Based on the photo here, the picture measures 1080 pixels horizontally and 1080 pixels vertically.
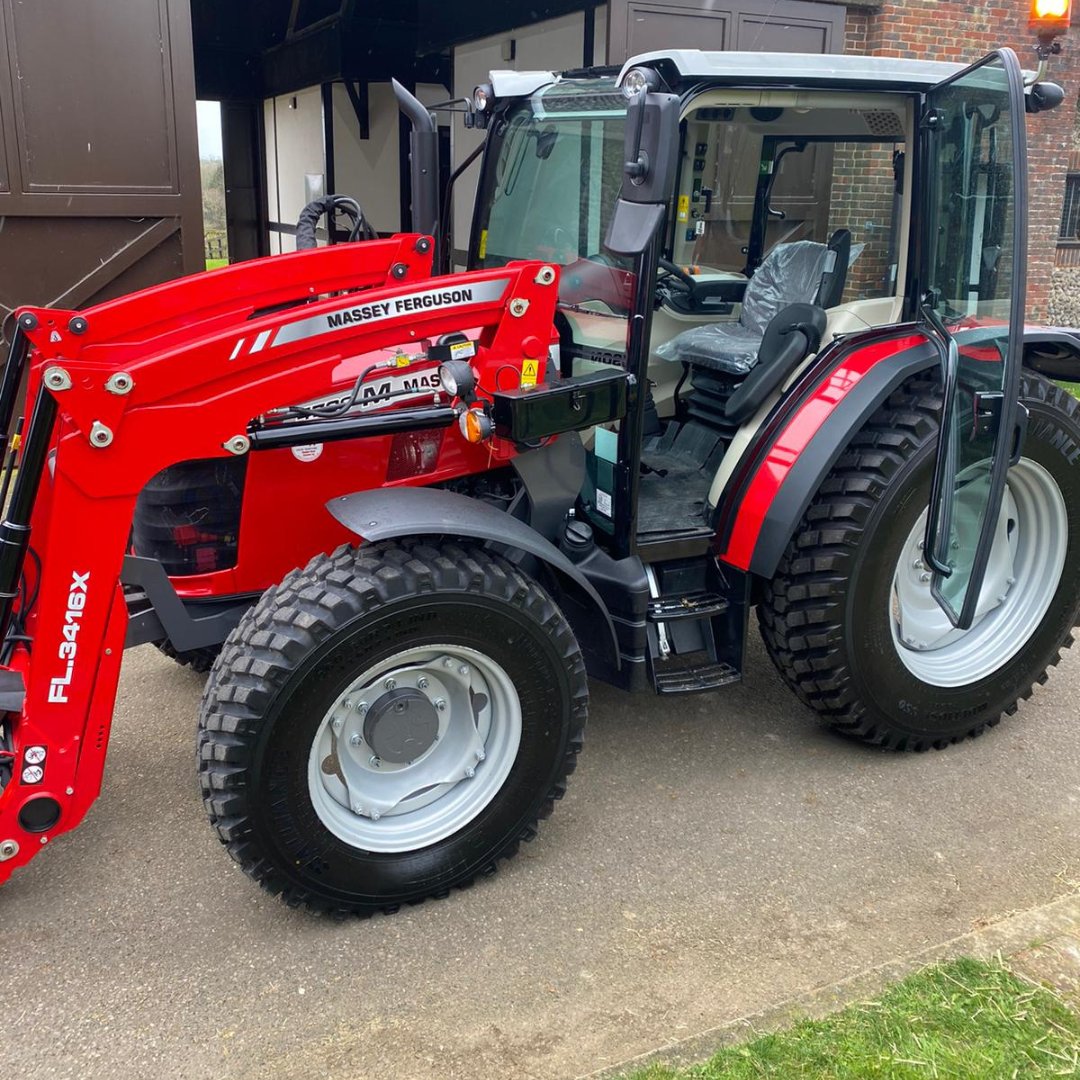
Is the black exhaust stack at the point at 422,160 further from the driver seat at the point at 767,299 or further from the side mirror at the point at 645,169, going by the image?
the driver seat at the point at 767,299

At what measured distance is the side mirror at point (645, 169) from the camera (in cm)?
254

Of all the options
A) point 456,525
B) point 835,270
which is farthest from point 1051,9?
point 456,525

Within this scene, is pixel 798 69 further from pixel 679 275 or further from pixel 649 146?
pixel 679 275

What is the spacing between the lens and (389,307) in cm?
280

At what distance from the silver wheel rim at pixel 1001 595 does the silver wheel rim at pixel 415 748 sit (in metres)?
1.48

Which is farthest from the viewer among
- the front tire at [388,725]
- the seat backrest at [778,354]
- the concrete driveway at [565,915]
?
the seat backrest at [778,354]

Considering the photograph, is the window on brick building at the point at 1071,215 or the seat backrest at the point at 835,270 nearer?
the seat backrest at the point at 835,270

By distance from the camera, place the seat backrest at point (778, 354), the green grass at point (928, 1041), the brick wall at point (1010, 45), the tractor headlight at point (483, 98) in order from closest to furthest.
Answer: the green grass at point (928, 1041) → the seat backrest at point (778, 354) → the tractor headlight at point (483, 98) → the brick wall at point (1010, 45)

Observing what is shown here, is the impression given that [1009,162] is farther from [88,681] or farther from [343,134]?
[343,134]

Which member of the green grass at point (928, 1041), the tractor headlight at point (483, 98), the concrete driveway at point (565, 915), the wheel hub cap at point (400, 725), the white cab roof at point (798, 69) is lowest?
the concrete driveway at point (565, 915)

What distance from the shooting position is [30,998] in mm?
2500

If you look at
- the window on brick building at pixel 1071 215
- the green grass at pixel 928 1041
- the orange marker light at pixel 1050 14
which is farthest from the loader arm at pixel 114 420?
the window on brick building at pixel 1071 215

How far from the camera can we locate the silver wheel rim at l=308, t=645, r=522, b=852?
8.93 feet

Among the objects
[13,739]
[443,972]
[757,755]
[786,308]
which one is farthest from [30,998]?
[786,308]
